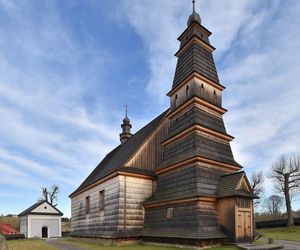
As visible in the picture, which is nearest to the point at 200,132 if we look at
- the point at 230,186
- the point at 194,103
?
the point at 194,103

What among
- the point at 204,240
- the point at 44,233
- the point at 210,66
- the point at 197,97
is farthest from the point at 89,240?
the point at 44,233

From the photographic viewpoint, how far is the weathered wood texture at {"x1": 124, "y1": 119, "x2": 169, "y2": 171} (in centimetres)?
2330

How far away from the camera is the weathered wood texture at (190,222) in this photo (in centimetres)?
1662

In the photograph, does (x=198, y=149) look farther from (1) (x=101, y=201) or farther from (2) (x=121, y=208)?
(1) (x=101, y=201)

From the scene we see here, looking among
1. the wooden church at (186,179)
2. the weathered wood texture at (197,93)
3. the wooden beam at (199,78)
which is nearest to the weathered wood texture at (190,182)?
the wooden church at (186,179)

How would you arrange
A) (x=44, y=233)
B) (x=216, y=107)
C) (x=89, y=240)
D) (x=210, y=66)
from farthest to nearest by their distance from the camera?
(x=44, y=233) → (x=89, y=240) → (x=210, y=66) → (x=216, y=107)

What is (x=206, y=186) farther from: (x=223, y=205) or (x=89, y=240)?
(x=89, y=240)

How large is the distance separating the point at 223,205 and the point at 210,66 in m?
10.9

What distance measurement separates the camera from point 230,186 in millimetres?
17656

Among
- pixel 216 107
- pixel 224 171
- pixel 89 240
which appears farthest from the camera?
pixel 89 240

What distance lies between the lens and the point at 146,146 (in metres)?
24.1

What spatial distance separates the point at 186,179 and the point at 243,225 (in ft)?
13.7

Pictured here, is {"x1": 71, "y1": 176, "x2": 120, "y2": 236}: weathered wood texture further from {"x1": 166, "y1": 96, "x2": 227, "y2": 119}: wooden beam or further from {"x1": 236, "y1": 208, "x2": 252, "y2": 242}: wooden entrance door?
{"x1": 236, "y1": 208, "x2": 252, "y2": 242}: wooden entrance door

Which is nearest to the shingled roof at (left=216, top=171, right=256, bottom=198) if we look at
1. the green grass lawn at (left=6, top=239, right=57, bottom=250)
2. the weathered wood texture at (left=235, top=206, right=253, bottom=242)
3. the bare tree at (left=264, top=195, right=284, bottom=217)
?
the weathered wood texture at (left=235, top=206, right=253, bottom=242)
